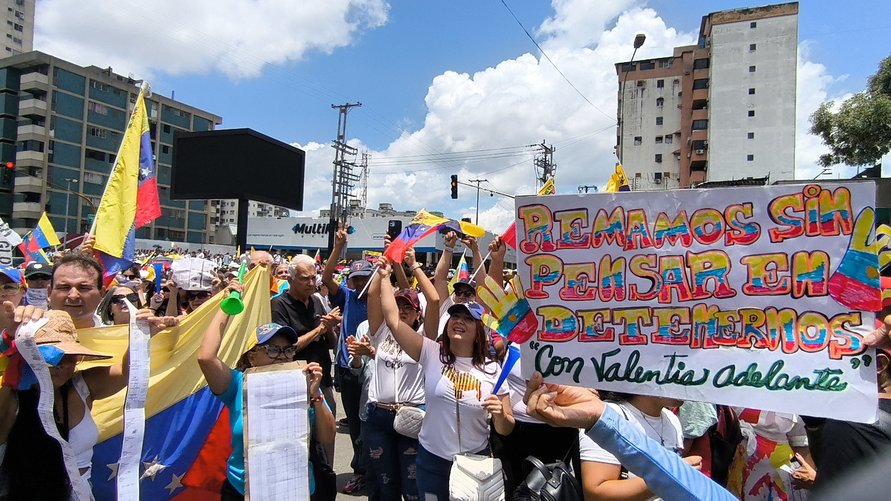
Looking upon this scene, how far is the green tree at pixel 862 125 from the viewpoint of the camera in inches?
705

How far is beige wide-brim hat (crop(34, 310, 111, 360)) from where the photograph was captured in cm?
212

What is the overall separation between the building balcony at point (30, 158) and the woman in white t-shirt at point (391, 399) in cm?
6608

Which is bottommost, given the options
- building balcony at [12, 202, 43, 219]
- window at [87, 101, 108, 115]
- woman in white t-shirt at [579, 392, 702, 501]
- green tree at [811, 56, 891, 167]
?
woman in white t-shirt at [579, 392, 702, 501]

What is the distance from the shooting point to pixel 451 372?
10.5ft

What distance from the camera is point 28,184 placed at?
54.9m

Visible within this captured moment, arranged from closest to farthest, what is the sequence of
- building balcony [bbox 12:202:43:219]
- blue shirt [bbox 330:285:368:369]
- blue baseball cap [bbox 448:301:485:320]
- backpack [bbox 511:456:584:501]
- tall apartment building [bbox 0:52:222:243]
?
1. backpack [bbox 511:456:584:501]
2. blue baseball cap [bbox 448:301:485:320]
3. blue shirt [bbox 330:285:368:369]
4. building balcony [bbox 12:202:43:219]
5. tall apartment building [bbox 0:52:222:243]

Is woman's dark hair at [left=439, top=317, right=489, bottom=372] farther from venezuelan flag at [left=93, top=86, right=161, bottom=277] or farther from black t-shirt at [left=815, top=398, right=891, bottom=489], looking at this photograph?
venezuelan flag at [left=93, top=86, right=161, bottom=277]

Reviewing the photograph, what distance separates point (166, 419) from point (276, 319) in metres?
1.13

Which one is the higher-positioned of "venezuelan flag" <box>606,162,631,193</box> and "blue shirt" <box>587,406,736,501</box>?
"venezuelan flag" <box>606,162,631,193</box>

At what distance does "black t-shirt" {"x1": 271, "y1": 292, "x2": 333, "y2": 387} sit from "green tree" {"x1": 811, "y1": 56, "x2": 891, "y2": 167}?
821 inches

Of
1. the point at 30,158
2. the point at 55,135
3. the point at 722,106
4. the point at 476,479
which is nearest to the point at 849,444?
the point at 476,479

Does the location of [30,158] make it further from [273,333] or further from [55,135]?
[273,333]

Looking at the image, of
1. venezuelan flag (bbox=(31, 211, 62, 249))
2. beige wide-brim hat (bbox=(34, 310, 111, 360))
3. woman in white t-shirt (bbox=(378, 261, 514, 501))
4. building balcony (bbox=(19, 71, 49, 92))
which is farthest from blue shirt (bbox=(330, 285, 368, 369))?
building balcony (bbox=(19, 71, 49, 92))

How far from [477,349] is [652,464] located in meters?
1.74
